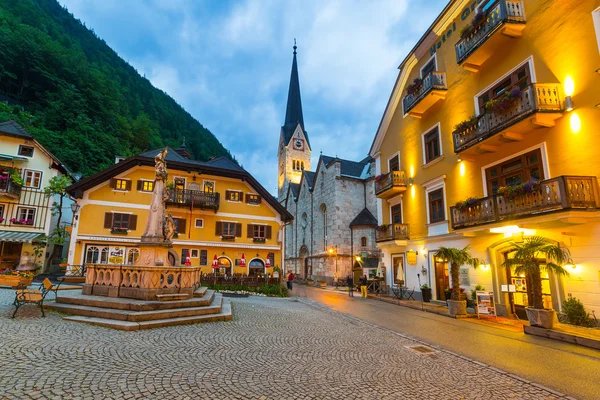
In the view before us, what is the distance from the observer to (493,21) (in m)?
12.9

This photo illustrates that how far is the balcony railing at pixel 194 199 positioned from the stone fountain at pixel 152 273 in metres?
13.6

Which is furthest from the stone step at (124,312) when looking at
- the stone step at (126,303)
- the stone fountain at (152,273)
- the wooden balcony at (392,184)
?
the wooden balcony at (392,184)

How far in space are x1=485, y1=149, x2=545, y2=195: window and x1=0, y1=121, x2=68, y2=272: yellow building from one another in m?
29.4

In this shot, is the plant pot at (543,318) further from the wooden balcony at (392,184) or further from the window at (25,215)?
the window at (25,215)

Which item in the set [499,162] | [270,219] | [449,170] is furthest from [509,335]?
[270,219]

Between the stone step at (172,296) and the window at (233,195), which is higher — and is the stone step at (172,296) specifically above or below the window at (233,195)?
below

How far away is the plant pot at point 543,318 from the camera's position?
884 cm

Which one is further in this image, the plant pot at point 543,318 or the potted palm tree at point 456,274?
the potted palm tree at point 456,274

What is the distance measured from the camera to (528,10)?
492 inches

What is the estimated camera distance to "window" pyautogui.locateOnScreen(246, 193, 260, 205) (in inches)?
1096

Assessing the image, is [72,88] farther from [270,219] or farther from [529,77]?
[529,77]

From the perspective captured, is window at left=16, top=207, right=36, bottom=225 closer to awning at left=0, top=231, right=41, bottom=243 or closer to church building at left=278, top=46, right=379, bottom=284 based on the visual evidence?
awning at left=0, top=231, right=41, bottom=243

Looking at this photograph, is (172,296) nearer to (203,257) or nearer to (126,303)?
(126,303)

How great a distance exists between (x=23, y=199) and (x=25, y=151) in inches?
150
